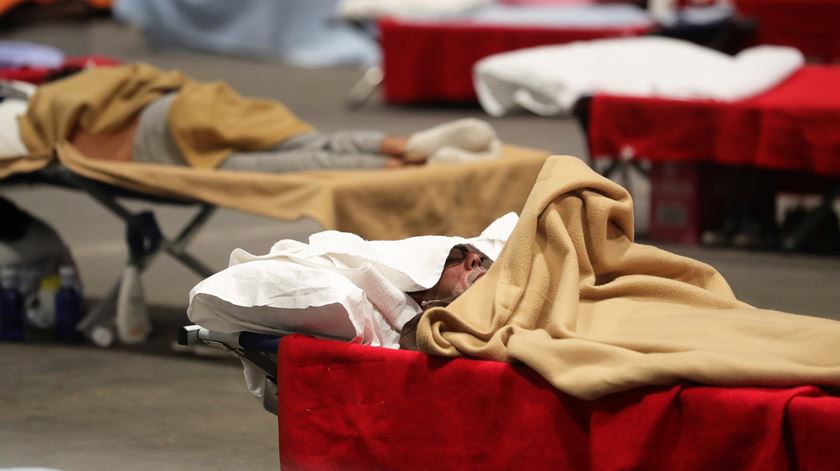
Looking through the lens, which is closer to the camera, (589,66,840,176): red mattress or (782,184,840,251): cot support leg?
(589,66,840,176): red mattress

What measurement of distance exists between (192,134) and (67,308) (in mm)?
611

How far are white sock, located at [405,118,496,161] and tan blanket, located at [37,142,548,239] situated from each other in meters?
0.08

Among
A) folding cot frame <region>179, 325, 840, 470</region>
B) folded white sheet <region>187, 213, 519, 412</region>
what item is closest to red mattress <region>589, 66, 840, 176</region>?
folded white sheet <region>187, 213, 519, 412</region>

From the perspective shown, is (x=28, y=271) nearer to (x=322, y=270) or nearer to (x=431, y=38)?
(x=322, y=270)

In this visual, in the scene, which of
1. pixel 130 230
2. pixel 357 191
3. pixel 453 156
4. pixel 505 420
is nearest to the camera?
pixel 505 420

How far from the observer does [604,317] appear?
2551 mm

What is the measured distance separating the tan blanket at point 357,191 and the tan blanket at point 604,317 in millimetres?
1245

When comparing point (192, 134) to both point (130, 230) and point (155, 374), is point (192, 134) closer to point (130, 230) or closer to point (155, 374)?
point (130, 230)

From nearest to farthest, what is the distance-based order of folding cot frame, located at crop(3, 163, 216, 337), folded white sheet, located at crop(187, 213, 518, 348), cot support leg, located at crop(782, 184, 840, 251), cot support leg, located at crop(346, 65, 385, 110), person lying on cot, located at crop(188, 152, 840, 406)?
person lying on cot, located at crop(188, 152, 840, 406), folded white sheet, located at crop(187, 213, 518, 348), folding cot frame, located at crop(3, 163, 216, 337), cot support leg, located at crop(782, 184, 840, 251), cot support leg, located at crop(346, 65, 385, 110)

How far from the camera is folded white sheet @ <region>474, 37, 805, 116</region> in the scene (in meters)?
5.64

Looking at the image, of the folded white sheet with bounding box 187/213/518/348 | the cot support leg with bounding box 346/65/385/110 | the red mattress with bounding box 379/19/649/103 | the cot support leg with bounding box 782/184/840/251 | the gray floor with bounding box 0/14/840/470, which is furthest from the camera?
the cot support leg with bounding box 346/65/385/110

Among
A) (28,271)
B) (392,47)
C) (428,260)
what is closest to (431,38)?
(392,47)

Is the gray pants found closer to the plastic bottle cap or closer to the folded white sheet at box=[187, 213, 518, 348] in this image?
the plastic bottle cap

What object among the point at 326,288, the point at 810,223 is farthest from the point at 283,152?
the point at 810,223
